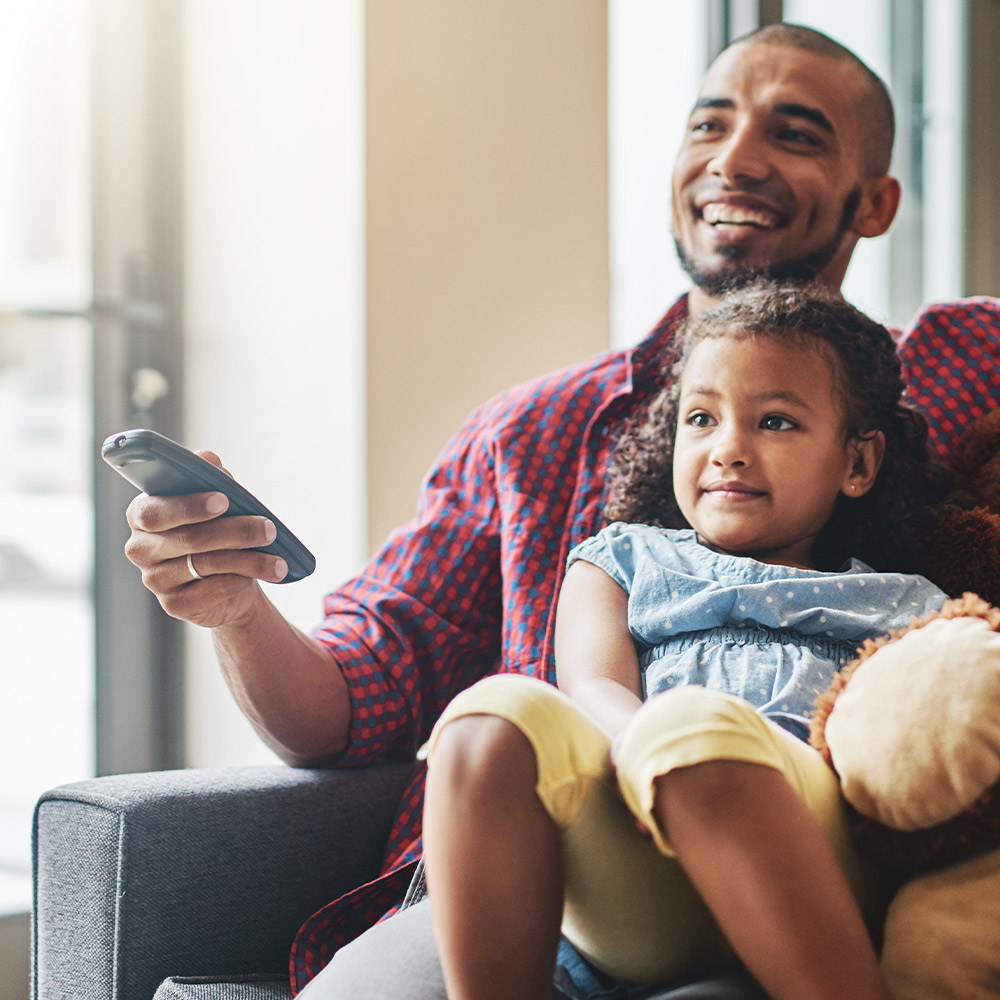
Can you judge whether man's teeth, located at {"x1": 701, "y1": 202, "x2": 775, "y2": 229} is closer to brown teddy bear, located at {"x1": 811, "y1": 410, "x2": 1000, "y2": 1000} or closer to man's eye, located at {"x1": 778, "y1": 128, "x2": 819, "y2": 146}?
man's eye, located at {"x1": 778, "y1": 128, "x2": 819, "y2": 146}

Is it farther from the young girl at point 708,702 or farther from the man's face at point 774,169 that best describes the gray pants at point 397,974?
the man's face at point 774,169

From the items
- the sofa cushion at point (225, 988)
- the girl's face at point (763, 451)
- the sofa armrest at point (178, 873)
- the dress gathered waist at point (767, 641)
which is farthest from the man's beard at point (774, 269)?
the sofa cushion at point (225, 988)

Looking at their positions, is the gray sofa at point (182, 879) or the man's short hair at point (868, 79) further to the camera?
the man's short hair at point (868, 79)

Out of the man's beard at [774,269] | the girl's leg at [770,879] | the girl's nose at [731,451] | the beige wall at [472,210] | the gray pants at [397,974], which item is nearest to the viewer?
the girl's leg at [770,879]

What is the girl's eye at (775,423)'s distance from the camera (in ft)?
3.42

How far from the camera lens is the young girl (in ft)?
2.04

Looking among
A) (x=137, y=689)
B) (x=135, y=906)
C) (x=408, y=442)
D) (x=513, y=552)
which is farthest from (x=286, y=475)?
(x=135, y=906)

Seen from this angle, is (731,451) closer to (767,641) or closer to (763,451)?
(763,451)

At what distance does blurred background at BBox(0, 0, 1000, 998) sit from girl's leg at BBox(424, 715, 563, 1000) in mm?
1003

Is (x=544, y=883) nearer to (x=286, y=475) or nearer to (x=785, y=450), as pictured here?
(x=785, y=450)

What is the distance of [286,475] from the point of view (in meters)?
1.75

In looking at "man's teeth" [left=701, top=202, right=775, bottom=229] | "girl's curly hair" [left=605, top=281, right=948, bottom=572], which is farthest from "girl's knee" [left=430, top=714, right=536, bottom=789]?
"man's teeth" [left=701, top=202, right=775, bottom=229]

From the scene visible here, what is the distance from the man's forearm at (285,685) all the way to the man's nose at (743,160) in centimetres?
77

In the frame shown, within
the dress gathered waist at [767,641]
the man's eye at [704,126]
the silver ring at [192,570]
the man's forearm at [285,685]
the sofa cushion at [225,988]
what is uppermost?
the man's eye at [704,126]
